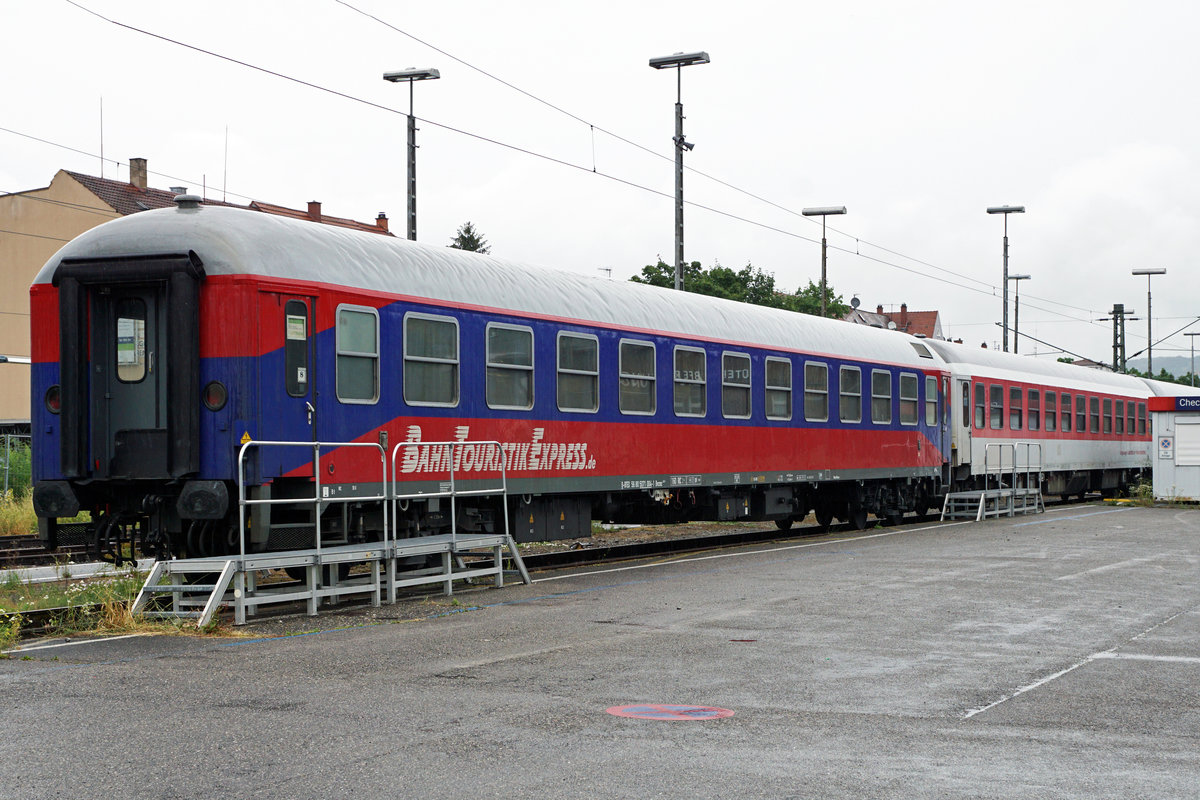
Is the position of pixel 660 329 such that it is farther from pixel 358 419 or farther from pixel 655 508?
pixel 358 419

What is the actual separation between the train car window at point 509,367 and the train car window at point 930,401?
42.3ft

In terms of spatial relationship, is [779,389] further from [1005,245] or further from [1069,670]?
[1005,245]

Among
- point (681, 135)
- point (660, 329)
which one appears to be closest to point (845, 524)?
point (681, 135)

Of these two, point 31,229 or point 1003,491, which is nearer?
point 1003,491

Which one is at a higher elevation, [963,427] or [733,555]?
[963,427]

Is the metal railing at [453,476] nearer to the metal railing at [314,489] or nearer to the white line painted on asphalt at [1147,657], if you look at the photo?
the metal railing at [314,489]

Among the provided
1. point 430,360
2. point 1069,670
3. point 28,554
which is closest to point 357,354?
point 430,360

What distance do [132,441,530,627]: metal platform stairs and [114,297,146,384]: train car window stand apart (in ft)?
4.61

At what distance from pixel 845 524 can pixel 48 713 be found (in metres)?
21.5

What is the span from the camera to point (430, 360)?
14.0 meters

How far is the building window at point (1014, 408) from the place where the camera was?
3064 centimetres

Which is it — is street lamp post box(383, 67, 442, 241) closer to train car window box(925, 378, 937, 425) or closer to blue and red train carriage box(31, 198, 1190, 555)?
blue and red train carriage box(31, 198, 1190, 555)

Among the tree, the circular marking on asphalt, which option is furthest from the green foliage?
the circular marking on asphalt

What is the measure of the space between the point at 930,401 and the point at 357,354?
16045 millimetres
